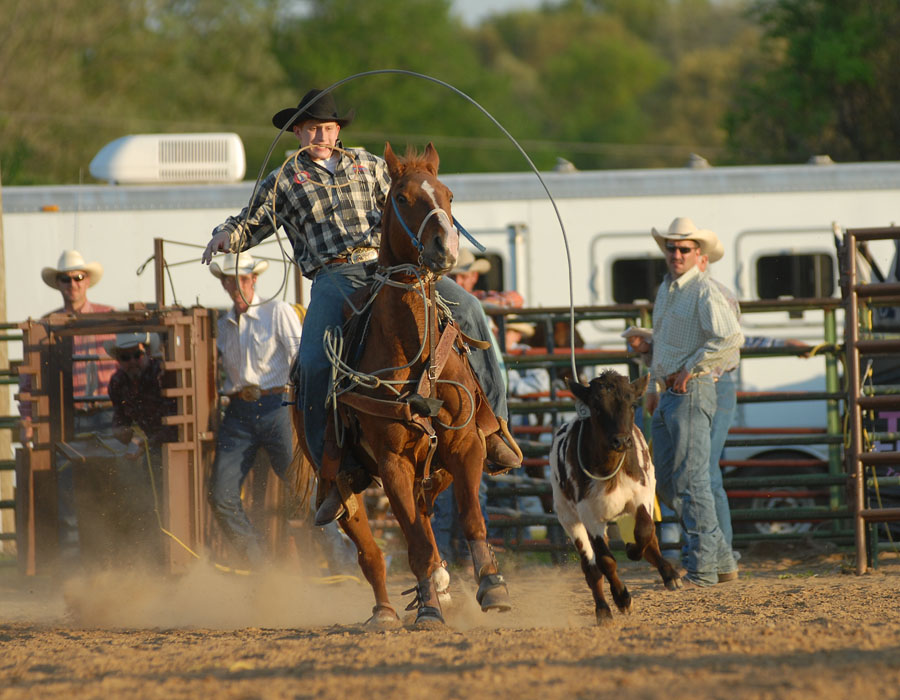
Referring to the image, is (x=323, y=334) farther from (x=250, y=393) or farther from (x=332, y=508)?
(x=250, y=393)

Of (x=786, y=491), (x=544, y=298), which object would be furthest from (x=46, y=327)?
(x=786, y=491)

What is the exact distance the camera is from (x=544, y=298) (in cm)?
1257

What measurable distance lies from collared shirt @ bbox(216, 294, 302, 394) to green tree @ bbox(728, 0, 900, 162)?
14.2 m

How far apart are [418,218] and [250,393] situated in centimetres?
364

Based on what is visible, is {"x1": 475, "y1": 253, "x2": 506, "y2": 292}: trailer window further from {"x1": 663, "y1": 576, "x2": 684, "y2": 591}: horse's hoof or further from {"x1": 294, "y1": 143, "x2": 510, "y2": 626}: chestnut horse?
{"x1": 294, "y1": 143, "x2": 510, "y2": 626}: chestnut horse

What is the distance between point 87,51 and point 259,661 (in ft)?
101

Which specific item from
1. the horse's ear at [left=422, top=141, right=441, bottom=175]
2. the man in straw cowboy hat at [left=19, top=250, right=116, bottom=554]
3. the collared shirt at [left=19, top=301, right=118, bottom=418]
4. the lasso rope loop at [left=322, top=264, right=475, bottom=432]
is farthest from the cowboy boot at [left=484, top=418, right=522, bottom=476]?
the collared shirt at [left=19, top=301, right=118, bottom=418]

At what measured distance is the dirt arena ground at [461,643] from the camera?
4621mm

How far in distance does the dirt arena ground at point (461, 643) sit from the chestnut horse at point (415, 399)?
49 cm

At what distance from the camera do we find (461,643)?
18.1 feet

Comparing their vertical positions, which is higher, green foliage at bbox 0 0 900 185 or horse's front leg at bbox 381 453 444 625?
green foliage at bbox 0 0 900 185

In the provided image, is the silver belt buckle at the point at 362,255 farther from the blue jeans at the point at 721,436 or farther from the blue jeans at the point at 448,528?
the blue jeans at the point at 721,436

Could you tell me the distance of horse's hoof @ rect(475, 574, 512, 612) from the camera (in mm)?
6176

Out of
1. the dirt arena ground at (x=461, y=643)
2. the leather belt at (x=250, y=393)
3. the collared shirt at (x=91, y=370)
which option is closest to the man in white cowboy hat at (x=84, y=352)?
the collared shirt at (x=91, y=370)
